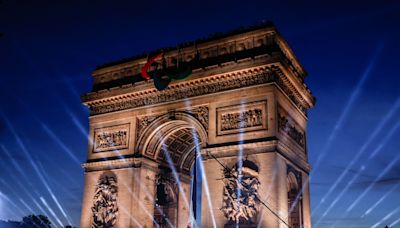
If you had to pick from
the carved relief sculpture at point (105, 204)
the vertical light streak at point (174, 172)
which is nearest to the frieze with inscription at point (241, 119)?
the vertical light streak at point (174, 172)

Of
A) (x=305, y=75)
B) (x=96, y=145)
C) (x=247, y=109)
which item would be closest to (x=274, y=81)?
→ (x=247, y=109)

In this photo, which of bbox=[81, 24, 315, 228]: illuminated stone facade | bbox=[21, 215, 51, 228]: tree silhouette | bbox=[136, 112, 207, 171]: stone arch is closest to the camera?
bbox=[81, 24, 315, 228]: illuminated stone facade

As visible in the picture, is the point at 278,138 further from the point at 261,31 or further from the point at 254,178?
the point at 261,31

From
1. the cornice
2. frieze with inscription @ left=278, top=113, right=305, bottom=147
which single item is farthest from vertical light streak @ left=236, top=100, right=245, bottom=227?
frieze with inscription @ left=278, top=113, right=305, bottom=147

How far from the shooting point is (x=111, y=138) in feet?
82.5

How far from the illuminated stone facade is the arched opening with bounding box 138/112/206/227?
0.19 ft

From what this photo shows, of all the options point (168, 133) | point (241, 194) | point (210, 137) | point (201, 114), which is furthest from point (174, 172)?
point (241, 194)

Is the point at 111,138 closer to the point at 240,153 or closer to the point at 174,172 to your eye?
the point at 174,172

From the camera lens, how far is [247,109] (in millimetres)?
21531

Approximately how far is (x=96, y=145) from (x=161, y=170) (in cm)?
369

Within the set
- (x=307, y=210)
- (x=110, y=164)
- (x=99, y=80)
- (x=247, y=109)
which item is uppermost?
(x=99, y=80)

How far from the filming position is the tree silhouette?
65.8 metres

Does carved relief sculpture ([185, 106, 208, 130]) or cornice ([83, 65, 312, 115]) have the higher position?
cornice ([83, 65, 312, 115])

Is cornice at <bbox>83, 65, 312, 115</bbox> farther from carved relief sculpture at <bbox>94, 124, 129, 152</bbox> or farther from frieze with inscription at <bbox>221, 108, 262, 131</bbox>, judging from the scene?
frieze with inscription at <bbox>221, 108, 262, 131</bbox>
